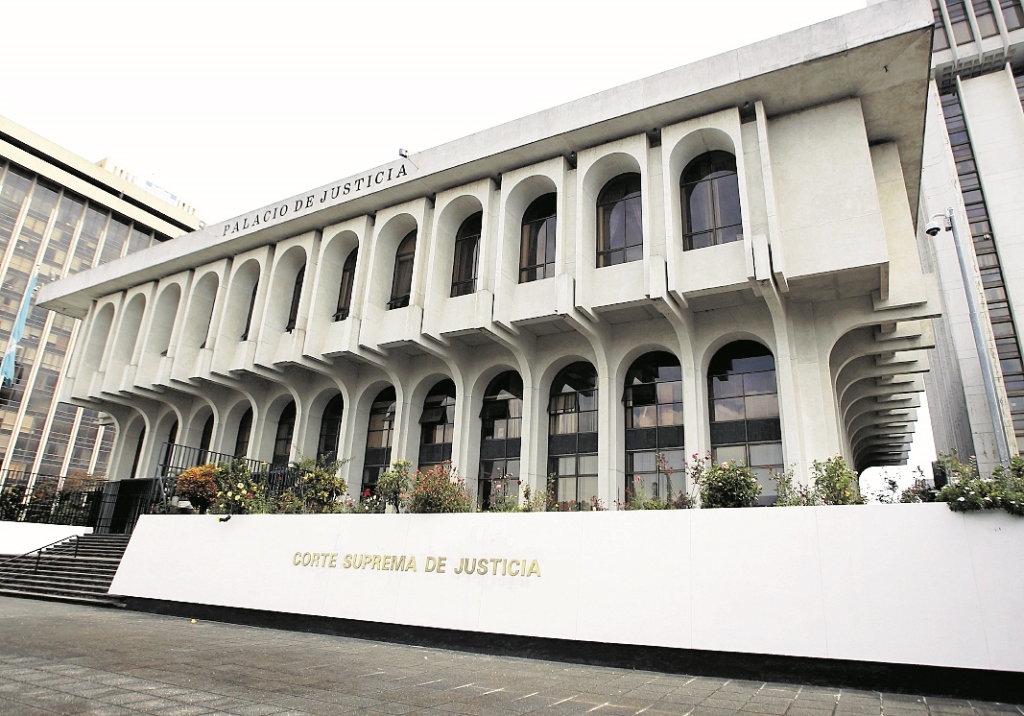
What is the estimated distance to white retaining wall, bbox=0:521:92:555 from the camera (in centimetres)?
2181

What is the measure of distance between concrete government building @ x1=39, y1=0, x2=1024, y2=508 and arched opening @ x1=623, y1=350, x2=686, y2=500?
67 millimetres

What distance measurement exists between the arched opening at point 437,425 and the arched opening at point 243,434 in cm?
918

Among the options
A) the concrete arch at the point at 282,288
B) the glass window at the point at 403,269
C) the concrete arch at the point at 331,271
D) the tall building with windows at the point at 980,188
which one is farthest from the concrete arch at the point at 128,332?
the tall building with windows at the point at 980,188

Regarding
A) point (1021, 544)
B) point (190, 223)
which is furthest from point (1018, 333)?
point (190, 223)

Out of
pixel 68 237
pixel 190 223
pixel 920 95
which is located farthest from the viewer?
pixel 190 223

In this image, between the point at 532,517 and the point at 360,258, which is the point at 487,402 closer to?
the point at 360,258

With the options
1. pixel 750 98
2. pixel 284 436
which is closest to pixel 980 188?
pixel 750 98

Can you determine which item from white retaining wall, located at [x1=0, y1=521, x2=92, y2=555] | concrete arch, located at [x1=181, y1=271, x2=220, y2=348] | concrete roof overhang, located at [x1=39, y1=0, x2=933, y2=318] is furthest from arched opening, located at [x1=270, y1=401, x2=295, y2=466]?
concrete roof overhang, located at [x1=39, y1=0, x2=933, y2=318]

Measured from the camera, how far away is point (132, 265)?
27.8m

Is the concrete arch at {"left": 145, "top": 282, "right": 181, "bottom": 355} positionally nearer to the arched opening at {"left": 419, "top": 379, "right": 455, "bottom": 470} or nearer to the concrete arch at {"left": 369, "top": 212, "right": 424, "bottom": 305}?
the concrete arch at {"left": 369, "top": 212, "right": 424, "bottom": 305}

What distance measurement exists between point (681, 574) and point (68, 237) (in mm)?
67404

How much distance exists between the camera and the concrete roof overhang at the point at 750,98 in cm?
1371

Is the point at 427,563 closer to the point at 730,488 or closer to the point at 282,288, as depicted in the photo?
the point at 730,488

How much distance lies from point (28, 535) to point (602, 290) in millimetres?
22093
